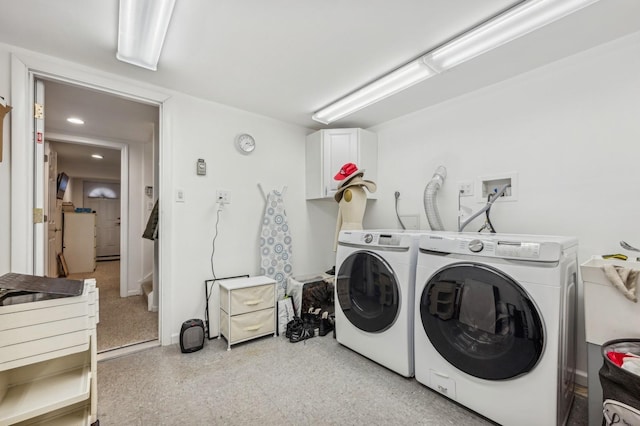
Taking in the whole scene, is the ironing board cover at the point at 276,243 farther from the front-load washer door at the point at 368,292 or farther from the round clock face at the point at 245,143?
the front-load washer door at the point at 368,292

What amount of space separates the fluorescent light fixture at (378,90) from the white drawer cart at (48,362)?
225 cm

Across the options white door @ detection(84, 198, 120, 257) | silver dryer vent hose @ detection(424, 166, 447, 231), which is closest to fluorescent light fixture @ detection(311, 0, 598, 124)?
silver dryer vent hose @ detection(424, 166, 447, 231)

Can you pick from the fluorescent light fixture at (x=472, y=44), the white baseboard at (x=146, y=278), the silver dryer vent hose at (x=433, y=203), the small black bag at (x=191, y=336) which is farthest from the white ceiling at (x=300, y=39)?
the white baseboard at (x=146, y=278)

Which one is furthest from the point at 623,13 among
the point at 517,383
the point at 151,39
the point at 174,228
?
the point at 174,228

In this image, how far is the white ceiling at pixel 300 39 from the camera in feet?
4.73

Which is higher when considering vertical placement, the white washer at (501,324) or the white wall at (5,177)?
the white wall at (5,177)

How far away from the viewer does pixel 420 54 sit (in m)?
1.85

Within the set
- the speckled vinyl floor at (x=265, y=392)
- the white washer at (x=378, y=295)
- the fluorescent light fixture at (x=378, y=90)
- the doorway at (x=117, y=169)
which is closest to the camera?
the speckled vinyl floor at (x=265, y=392)

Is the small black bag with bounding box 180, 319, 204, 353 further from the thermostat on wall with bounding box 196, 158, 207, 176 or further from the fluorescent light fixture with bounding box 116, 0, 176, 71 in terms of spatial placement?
the fluorescent light fixture with bounding box 116, 0, 176, 71

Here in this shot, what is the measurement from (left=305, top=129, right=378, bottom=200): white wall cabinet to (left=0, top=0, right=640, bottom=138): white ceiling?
666mm

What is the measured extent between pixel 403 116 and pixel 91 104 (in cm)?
322

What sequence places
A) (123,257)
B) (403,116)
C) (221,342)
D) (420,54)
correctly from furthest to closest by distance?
(123,257), (403,116), (221,342), (420,54)

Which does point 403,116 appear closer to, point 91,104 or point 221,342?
point 221,342

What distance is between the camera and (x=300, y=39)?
1696mm
